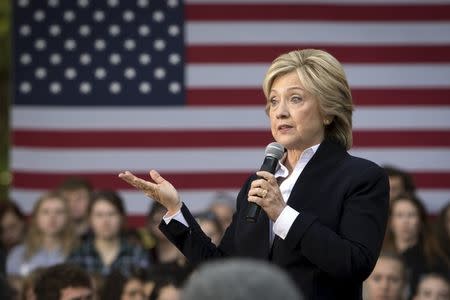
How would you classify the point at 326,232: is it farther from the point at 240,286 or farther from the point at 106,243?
the point at 106,243

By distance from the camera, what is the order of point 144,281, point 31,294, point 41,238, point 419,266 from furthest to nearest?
point 41,238, point 419,266, point 144,281, point 31,294

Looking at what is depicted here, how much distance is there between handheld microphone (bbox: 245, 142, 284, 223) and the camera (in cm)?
319

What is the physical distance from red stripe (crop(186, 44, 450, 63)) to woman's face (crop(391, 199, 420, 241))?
79.2 inches

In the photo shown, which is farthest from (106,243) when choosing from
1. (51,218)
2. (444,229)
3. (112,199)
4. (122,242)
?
(444,229)

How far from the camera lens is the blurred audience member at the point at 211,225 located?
7227 millimetres

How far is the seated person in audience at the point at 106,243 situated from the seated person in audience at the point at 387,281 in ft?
5.31

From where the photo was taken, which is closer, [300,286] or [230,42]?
[300,286]

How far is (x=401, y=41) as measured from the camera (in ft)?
29.6

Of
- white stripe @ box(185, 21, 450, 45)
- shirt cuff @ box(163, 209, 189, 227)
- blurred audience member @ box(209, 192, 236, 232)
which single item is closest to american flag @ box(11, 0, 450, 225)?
white stripe @ box(185, 21, 450, 45)

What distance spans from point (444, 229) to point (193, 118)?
7.71 ft

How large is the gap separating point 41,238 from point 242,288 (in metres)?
6.08

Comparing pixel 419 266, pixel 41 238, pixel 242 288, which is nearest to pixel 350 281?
pixel 242 288

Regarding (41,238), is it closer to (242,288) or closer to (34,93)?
(34,93)

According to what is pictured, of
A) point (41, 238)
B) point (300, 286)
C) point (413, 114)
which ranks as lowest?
point (41, 238)
